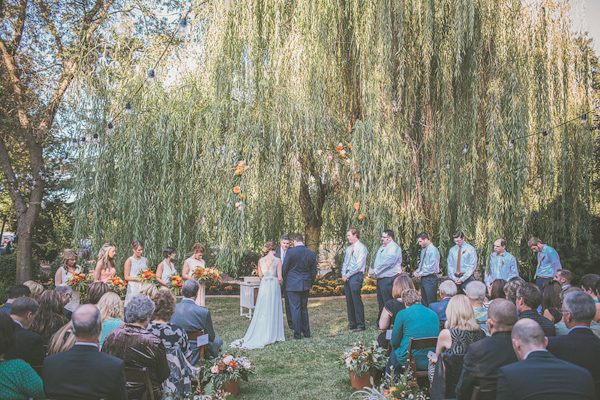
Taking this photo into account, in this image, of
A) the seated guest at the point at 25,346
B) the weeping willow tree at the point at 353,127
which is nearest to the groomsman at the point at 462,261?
the weeping willow tree at the point at 353,127

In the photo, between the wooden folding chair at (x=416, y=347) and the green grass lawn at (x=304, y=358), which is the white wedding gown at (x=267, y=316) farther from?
the wooden folding chair at (x=416, y=347)

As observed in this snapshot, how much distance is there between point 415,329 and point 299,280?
11.3 feet

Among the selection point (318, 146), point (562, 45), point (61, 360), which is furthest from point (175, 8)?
point (61, 360)

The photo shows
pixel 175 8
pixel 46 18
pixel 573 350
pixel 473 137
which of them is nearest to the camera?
pixel 573 350

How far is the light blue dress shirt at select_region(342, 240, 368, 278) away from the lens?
7.73 m

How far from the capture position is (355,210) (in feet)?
26.7

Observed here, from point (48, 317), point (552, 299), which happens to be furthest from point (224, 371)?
point (552, 299)

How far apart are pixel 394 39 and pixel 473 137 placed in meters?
2.22

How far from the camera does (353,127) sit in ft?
28.8

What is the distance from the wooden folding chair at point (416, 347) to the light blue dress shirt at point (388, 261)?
349 cm

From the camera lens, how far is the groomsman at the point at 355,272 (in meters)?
7.74

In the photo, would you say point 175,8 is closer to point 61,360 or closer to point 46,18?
point 46,18

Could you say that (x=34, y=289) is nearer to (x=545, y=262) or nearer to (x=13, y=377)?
(x=13, y=377)

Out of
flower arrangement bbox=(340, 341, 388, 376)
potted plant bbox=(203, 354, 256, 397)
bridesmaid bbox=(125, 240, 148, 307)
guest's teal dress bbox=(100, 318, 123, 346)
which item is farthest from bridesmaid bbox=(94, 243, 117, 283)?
flower arrangement bbox=(340, 341, 388, 376)
